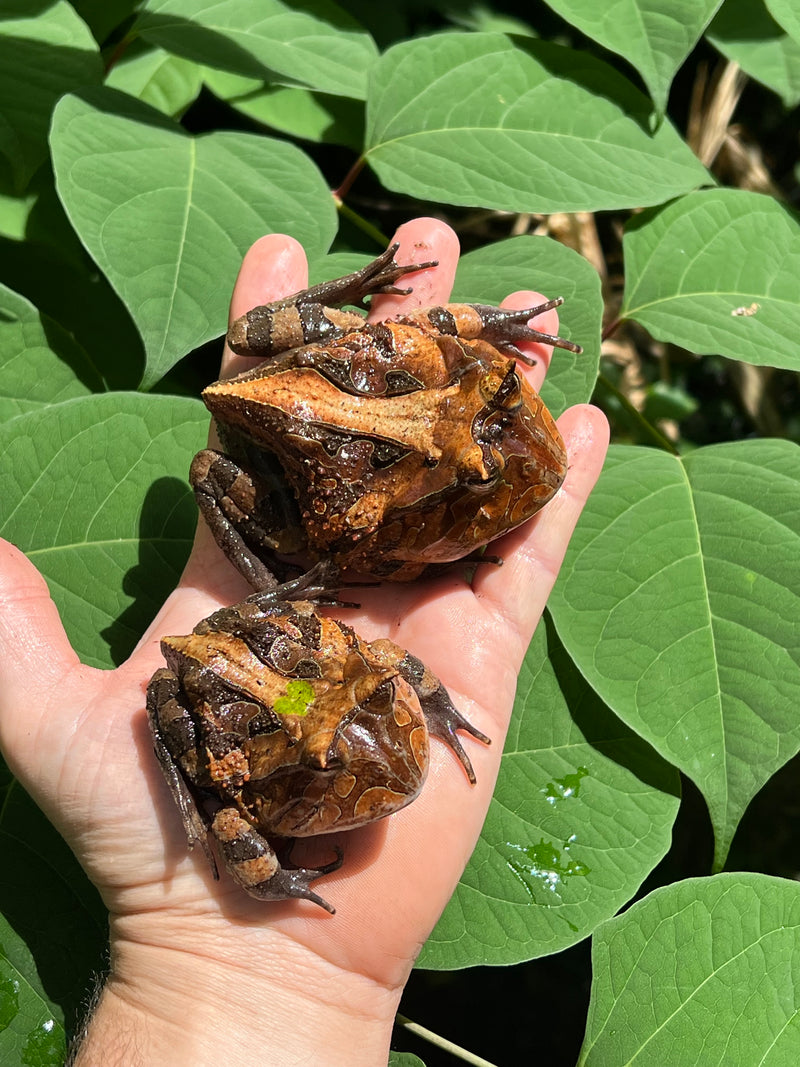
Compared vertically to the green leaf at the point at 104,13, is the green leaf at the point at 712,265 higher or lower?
lower

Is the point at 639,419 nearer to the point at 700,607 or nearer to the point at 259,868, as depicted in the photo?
the point at 700,607

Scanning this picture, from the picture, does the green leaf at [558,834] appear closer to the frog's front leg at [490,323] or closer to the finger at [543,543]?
the finger at [543,543]

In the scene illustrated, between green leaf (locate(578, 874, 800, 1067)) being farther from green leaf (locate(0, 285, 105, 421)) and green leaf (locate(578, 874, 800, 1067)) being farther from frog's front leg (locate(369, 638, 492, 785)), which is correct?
green leaf (locate(0, 285, 105, 421))

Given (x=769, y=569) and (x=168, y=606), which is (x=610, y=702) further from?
(x=168, y=606)

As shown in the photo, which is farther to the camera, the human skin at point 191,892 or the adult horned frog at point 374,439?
the adult horned frog at point 374,439

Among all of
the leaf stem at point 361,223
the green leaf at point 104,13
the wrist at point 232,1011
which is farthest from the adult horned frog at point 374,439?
the green leaf at point 104,13

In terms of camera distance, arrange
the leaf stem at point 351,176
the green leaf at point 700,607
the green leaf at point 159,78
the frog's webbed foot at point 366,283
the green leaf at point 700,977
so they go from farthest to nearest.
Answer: the green leaf at point 159,78, the leaf stem at point 351,176, the frog's webbed foot at point 366,283, the green leaf at point 700,607, the green leaf at point 700,977

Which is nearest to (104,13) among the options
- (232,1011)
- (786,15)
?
(786,15)
